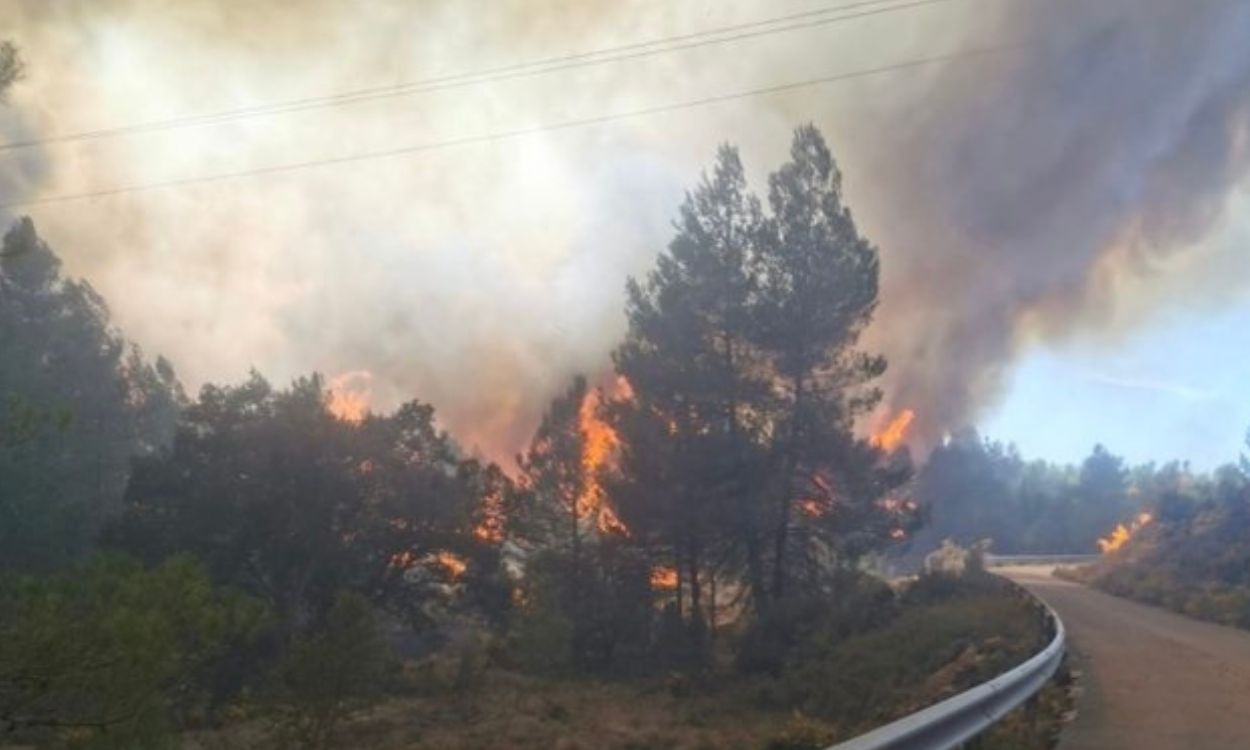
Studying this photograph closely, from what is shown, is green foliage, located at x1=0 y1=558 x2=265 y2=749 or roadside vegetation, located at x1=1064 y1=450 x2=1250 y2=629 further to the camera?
roadside vegetation, located at x1=1064 y1=450 x2=1250 y2=629

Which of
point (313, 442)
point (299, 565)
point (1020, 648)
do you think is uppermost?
point (313, 442)

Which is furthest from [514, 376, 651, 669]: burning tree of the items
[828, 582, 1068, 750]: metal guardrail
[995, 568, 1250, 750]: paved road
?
[828, 582, 1068, 750]: metal guardrail

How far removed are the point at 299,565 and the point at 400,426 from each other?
6413 mm

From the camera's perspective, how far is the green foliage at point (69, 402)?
31844 millimetres

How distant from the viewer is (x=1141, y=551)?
40.3m

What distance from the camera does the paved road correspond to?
344 inches

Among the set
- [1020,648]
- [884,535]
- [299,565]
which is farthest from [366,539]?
[1020,648]

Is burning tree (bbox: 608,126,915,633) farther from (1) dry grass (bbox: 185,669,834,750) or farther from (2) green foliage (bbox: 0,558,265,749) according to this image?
(2) green foliage (bbox: 0,558,265,749)

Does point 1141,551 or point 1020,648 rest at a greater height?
point 1141,551

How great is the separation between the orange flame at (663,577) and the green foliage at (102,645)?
27541mm

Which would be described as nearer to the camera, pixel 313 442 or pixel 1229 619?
pixel 1229 619

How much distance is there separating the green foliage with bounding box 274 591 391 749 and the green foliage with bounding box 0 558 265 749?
5.35 metres

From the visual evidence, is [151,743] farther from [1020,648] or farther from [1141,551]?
[1141,551]

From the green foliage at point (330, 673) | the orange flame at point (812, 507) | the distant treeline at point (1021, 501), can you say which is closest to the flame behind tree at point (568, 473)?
the orange flame at point (812, 507)
